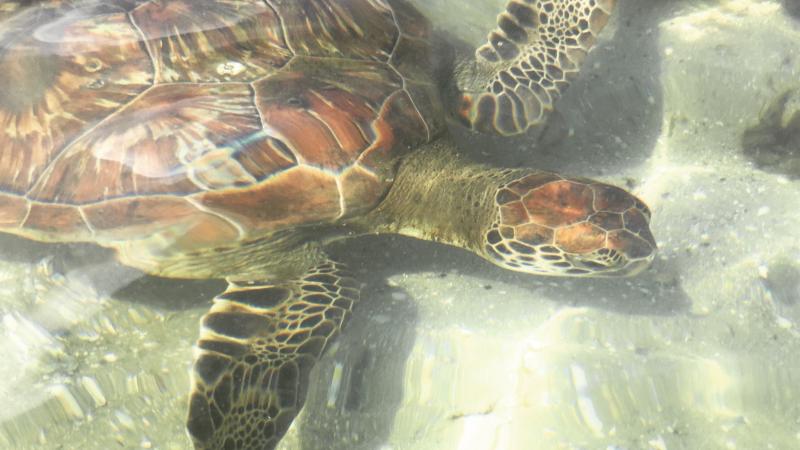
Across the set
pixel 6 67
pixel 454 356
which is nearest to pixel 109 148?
pixel 6 67

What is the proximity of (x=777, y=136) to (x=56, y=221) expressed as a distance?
3.11 m

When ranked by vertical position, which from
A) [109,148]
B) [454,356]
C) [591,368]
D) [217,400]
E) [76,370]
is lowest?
[76,370]

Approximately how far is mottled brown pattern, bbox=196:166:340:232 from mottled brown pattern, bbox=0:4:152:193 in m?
0.48

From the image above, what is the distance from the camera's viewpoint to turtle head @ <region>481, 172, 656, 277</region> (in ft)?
7.16

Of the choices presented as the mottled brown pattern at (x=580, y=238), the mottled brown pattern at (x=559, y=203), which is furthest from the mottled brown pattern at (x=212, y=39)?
the mottled brown pattern at (x=580, y=238)

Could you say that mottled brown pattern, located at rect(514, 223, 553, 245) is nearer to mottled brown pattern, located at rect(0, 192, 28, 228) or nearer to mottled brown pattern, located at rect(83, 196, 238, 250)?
mottled brown pattern, located at rect(83, 196, 238, 250)

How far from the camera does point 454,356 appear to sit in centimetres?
229

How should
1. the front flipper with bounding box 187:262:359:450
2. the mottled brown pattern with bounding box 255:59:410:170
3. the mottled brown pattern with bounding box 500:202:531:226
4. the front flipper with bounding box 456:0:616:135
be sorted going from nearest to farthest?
the front flipper with bounding box 187:262:359:450 → the mottled brown pattern with bounding box 255:59:410:170 → the mottled brown pattern with bounding box 500:202:531:226 → the front flipper with bounding box 456:0:616:135

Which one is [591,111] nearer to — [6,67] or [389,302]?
[389,302]

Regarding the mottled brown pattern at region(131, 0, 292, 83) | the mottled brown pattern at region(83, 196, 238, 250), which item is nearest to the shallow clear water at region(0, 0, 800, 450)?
the mottled brown pattern at region(83, 196, 238, 250)

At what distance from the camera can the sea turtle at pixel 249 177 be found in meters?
2.07

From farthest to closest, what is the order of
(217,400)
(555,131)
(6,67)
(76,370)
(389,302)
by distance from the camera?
(555,131)
(389,302)
(76,370)
(6,67)
(217,400)

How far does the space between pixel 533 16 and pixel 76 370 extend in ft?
8.41

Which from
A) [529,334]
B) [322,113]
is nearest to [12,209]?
[322,113]
